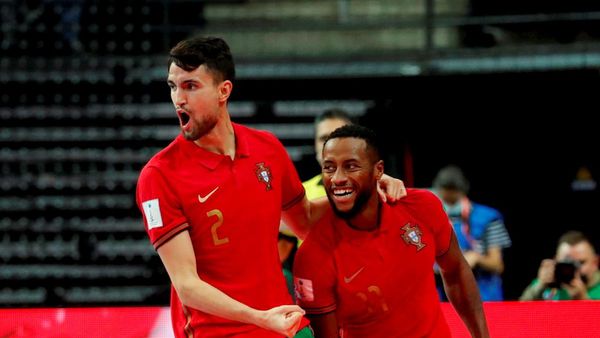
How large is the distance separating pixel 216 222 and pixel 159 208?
0.19m

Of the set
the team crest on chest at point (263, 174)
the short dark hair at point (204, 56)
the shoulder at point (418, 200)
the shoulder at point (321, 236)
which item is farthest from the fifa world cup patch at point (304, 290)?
the short dark hair at point (204, 56)

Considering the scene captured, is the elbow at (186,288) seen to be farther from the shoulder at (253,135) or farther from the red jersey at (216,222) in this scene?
the shoulder at (253,135)

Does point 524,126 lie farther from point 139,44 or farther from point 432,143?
point 139,44

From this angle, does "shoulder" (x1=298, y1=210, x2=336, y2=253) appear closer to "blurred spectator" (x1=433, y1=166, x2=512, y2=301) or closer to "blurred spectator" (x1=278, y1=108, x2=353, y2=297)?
"blurred spectator" (x1=278, y1=108, x2=353, y2=297)

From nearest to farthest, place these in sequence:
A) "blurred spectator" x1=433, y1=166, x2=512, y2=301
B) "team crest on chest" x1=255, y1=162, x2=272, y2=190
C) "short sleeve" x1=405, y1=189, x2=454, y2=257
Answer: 1. "team crest on chest" x1=255, y1=162, x2=272, y2=190
2. "short sleeve" x1=405, y1=189, x2=454, y2=257
3. "blurred spectator" x1=433, y1=166, x2=512, y2=301

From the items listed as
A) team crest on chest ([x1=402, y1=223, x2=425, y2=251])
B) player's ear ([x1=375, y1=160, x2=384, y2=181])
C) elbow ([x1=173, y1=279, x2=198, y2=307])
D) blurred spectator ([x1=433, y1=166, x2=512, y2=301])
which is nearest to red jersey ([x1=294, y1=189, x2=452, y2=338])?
team crest on chest ([x1=402, y1=223, x2=425, y2=251])

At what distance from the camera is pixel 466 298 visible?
3.48m

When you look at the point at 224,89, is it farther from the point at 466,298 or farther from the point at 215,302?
the point at 466,298

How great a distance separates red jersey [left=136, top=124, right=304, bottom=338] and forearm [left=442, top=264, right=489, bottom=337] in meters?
0.81

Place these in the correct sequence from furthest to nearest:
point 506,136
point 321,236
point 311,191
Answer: point 506,136 < point 311,191 < point 321,236

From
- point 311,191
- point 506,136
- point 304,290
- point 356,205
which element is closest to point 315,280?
point 304,290

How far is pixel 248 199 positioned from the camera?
2949mm

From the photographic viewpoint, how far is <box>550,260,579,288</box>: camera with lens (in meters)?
4.80

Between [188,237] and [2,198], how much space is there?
6.99m
